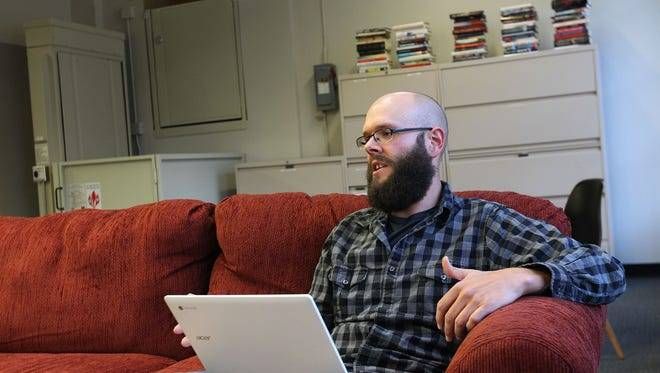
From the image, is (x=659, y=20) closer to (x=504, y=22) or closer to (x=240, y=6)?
(x=504, y=22)

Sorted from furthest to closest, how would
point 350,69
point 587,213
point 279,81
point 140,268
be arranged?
point 279,81, point 350,69, point 587,213, point 140,268

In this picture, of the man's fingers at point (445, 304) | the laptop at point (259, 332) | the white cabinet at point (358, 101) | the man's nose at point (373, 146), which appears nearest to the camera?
the laptop at point (259, 332)

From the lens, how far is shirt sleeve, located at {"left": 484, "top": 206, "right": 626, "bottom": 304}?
1.53m

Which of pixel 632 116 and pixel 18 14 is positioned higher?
pixel 18 14

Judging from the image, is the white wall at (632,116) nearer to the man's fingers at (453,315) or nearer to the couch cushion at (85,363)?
the couch cushion at (85,363)

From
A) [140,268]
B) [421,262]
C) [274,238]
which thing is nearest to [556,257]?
[421,262]

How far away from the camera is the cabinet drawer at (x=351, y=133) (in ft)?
17.3

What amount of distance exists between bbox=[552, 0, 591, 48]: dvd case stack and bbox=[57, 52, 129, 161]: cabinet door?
350 cm

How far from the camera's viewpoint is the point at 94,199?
5227mm

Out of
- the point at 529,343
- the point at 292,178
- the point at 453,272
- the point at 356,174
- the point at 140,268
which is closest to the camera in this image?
the point at 529,343

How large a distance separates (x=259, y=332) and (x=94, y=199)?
4071 mm

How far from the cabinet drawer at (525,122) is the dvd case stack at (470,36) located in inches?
14.9

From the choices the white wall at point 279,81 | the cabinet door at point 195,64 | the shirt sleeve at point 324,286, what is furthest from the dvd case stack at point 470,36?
the shirt sleeve at point 324,286

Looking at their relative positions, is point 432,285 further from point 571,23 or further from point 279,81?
point 279,81
